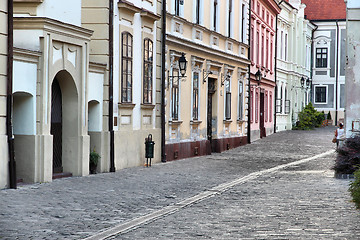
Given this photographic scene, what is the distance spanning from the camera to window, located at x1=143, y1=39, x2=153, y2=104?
22000mm

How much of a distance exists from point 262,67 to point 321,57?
2734 centimetres

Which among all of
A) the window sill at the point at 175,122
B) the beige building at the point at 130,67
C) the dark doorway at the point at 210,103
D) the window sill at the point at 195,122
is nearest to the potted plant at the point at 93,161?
the beige building at the point at 130,67

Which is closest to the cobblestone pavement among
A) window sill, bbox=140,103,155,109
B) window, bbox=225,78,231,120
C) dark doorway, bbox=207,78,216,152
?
window sill, bbox=140,103,155,109

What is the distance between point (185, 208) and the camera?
12242 mm

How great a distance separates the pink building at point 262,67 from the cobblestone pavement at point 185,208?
18.3 metres

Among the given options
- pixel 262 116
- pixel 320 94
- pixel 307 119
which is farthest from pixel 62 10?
pixel 320 94

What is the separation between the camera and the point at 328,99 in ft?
223

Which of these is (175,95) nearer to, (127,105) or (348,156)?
(127,105)

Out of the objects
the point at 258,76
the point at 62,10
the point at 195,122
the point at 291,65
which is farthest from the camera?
the point at 291,65

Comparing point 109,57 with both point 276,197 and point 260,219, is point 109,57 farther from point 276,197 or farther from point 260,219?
point 260,219

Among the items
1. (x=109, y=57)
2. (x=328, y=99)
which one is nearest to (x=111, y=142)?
(x=109, y=57)

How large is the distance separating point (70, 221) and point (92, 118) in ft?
28.0

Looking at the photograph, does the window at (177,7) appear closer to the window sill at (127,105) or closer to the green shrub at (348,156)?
the window sill at (127,105)

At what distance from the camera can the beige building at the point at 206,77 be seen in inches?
965
